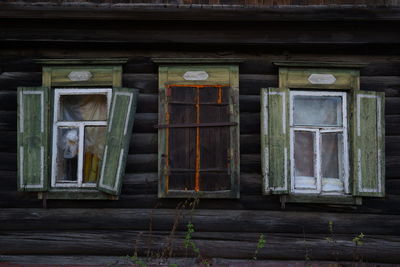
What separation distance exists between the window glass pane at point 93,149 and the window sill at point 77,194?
232 mm

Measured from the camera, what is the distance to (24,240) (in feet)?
19.0

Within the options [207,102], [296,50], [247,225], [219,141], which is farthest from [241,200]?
[296,50]

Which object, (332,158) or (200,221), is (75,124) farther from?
(332,158)

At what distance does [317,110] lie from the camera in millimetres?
5984

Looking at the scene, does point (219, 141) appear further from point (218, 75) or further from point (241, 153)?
point (218, 75)

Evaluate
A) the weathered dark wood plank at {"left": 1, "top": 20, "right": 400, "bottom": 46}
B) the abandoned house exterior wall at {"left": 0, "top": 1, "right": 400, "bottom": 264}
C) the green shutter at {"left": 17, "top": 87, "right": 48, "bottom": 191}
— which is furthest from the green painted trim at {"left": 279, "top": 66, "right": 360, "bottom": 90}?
the green shutter at {"left": 17, "top": 87, "right": 48, "bottom": 191}

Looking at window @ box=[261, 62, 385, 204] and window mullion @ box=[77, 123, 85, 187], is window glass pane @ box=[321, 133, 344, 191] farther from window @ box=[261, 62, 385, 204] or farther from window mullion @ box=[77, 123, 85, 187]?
window mullion @ box=[77, 123, 85, 187]

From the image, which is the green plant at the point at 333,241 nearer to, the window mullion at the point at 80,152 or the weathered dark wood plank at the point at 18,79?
the window mullion at the point at 80,152

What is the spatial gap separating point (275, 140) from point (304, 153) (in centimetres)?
47

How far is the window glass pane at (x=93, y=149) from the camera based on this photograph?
5.89 m

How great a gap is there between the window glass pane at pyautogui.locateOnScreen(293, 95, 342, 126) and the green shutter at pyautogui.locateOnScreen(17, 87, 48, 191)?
309 cm

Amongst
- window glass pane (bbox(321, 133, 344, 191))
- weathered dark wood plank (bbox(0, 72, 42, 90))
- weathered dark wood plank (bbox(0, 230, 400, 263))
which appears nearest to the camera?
weathered dark wood plank (bbox(0, 230, 400, 263))

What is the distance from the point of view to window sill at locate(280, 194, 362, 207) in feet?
18.7

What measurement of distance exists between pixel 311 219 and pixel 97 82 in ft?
10.2
